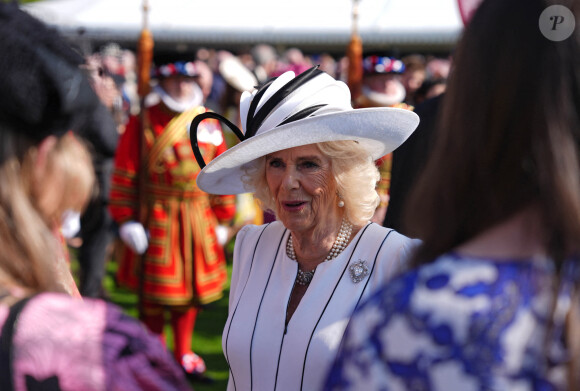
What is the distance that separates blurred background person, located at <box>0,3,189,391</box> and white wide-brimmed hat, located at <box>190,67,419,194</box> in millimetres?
1074

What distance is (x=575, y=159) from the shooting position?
0.99m

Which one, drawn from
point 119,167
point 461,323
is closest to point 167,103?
point 119,167

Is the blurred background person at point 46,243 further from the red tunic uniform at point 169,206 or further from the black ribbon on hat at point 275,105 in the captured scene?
the red tunic uniform at point 169,206

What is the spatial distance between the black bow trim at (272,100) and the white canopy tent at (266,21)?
970 centimetres

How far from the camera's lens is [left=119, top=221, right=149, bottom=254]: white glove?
468cm

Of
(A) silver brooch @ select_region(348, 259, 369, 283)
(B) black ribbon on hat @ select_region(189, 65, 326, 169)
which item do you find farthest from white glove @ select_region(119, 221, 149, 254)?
(A) silver brooch @ select_region(348, 259, 369, 283)

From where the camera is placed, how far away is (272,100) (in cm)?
239

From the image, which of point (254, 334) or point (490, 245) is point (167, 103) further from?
point (490, 245)

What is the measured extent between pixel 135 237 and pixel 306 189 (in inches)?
98.0

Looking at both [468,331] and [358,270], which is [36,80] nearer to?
[468,331]

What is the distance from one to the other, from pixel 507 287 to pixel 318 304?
123cm

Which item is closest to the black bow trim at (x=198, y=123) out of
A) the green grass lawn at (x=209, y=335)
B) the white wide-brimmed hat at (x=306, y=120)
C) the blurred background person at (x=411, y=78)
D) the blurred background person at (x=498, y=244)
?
the white wide-brimmed hat at (x=306, y=120)

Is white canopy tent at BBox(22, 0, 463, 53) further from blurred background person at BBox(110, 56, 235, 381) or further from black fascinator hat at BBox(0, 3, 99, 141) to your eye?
black fascinator hat at BBox(0, 3, 99, 141)

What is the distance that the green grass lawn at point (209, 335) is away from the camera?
16.3 ft
